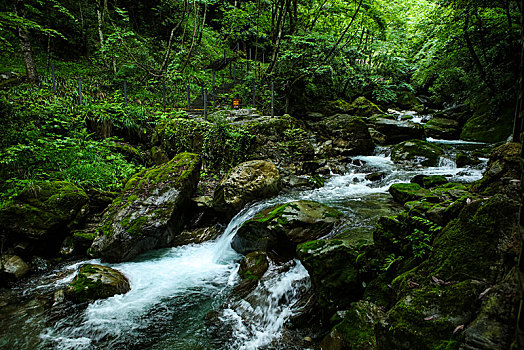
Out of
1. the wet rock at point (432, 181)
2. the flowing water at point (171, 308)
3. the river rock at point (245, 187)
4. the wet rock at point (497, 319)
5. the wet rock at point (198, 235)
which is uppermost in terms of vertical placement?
the wet rock at point (497, 319)

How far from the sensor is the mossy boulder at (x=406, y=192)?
19.4ft

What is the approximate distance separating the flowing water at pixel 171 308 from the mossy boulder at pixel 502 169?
1827 mm

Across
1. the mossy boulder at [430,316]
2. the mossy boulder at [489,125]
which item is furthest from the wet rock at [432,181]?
the mossy boulder at [489,125]

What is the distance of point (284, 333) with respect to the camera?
370cm

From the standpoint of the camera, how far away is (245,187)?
7438mm

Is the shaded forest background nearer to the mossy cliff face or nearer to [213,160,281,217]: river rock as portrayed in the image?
the mossy cliff face

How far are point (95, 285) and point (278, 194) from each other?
193 inches

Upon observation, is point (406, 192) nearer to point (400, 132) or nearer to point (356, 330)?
point (356, 330)

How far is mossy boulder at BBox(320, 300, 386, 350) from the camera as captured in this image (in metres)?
2.84

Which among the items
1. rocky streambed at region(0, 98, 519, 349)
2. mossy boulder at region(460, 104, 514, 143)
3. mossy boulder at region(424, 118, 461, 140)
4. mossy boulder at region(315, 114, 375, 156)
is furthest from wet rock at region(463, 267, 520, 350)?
mossy boulder at region(424, 118, 461, 140)

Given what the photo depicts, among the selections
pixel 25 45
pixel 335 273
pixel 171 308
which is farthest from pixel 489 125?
pixel 25 45

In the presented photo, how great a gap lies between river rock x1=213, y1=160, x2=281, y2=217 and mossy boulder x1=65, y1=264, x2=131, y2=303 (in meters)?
2.99

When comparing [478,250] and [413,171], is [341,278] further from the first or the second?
[413,171]

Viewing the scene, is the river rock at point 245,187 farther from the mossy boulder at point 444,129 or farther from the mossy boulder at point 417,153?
the mossy boulder at point 444,129
